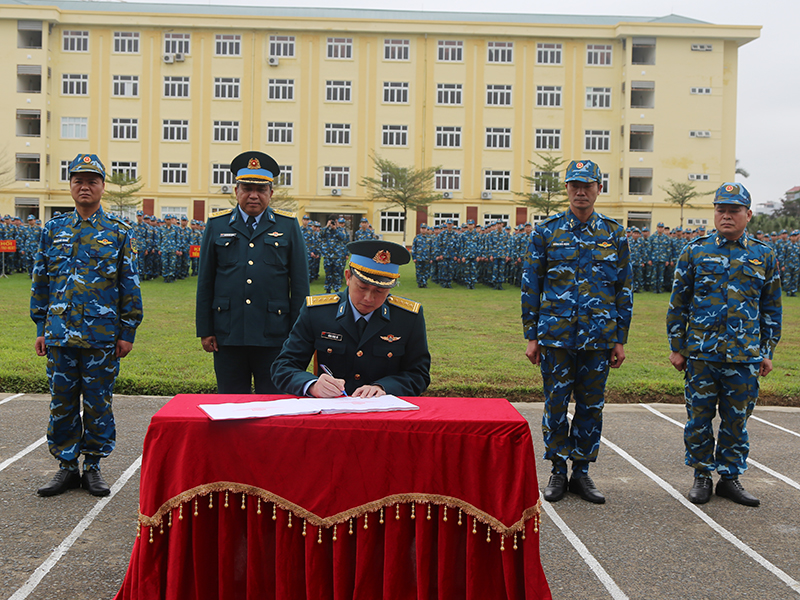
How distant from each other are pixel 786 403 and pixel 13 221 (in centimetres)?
2737

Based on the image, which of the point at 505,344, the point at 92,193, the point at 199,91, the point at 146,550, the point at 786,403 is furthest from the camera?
the point at 199,91

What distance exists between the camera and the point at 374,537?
10.4ft

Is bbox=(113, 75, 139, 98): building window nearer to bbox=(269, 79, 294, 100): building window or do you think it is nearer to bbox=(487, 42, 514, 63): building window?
bbox=(269, 79, 294, 100): building window

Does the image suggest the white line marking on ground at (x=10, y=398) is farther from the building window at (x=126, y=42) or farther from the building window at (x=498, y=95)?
the building window at (x=126, y=42)

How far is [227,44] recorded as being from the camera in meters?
47.6

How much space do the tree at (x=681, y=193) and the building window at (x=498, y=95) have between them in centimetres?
1190

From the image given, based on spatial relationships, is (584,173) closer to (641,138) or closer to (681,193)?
(681,193)

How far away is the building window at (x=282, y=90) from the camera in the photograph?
47.7m

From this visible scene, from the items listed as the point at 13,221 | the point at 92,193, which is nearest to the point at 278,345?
the point at 92,193

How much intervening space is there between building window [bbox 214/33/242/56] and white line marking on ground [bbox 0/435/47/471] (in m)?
45.5

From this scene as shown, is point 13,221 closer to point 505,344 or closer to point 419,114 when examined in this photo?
point 505,344

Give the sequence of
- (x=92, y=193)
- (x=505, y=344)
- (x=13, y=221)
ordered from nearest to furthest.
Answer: (x=92, y=193), (x=505, y=344), (x=13, y=221)

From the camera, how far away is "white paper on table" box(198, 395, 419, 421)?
3.22 metres

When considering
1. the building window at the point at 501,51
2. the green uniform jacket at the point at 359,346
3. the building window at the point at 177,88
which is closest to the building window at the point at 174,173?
the building window at the point at 177,88
